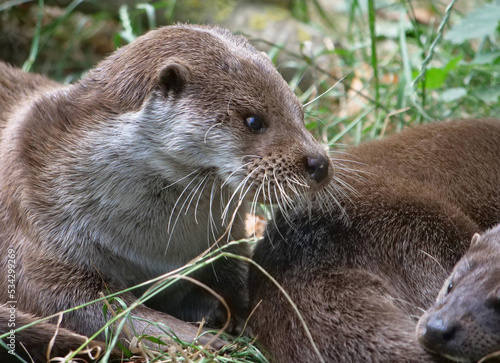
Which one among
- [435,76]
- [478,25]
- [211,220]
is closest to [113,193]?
[211,220]

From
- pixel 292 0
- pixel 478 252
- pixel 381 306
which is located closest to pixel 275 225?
pixel 381 306

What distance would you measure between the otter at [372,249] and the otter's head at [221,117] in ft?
0.67

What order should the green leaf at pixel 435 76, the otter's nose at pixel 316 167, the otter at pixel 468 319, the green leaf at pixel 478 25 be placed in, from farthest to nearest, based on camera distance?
the green leaf at pixel 435 76 < the green leaf at pixel 478 25 < the otter's nose at pixel 316 167 < the otter at pixel 468 319

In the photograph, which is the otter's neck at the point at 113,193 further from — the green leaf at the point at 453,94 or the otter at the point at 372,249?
the green leaf at the point at 453,94

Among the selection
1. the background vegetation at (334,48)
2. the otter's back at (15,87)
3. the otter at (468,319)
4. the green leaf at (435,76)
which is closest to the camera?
the otter at (468,319)

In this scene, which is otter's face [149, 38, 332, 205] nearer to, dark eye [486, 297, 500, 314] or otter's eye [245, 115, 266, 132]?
otter's eye [245, 115, 266, 132]

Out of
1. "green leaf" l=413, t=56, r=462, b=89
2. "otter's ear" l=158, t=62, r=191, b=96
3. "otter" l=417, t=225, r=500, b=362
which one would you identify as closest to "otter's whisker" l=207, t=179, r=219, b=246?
"otter's ear" l=158, t=62, r=191, b=96

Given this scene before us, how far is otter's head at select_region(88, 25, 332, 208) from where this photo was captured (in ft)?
8.25

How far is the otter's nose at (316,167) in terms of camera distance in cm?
250

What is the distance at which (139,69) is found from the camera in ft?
8.83

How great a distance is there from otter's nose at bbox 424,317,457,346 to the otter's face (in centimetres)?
64

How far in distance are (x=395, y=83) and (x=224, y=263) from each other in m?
2.51

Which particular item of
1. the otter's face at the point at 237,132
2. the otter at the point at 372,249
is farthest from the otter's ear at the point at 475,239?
the otter's face at the point at 237,132

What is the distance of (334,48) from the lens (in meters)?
5.11
